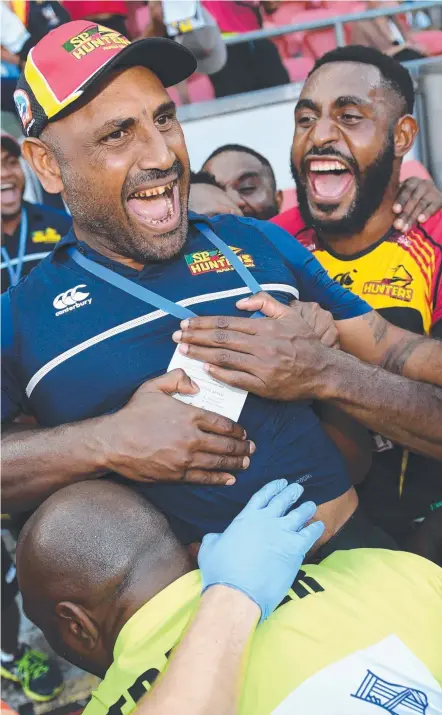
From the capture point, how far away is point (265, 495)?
1.99m

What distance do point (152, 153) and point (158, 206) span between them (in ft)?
0.51

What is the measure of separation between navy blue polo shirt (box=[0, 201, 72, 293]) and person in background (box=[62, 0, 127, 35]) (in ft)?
4.13

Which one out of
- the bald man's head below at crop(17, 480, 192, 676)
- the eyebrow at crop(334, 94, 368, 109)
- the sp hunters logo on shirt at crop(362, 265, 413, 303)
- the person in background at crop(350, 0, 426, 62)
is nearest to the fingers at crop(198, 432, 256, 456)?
the bald man's head below at crop(17, 480, 192, 676)

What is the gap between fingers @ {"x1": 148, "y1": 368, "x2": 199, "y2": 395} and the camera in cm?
204

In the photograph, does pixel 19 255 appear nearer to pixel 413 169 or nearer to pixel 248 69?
pixel 248 69

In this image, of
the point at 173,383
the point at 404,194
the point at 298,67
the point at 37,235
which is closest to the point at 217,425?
the point at 173,383

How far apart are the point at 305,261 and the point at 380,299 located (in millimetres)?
541

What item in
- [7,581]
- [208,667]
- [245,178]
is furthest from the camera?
[245,178]

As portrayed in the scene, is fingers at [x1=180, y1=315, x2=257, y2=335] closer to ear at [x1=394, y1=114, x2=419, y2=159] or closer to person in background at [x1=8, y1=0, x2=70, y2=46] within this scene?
ear at [x1=394, y1=114, x2=419, y2=159]

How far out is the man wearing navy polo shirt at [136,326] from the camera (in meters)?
2.07

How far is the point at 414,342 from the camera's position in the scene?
2512 mm

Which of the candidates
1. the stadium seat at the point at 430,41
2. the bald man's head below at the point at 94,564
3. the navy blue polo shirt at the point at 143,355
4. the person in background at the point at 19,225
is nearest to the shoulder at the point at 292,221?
the navy blue polo shirt at the point at 143,355

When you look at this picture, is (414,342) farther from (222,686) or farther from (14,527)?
(14,527)

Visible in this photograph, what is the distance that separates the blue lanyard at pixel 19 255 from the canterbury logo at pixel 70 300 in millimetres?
2098
